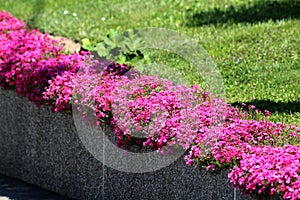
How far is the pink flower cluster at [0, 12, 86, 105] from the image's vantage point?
7.91 meters

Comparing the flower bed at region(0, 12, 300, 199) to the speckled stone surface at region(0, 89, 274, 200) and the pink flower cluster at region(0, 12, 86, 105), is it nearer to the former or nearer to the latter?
the pink flower cluster at region(0, 12, 86, 105)

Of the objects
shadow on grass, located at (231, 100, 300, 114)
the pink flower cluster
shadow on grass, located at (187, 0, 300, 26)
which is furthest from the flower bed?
shadow on grass, located at (187, 0, 300, 26)

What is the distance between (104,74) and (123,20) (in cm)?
418

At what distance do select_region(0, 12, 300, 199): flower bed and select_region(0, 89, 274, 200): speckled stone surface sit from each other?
17 cm

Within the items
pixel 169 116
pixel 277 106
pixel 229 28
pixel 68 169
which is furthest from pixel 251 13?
pixel 169 116

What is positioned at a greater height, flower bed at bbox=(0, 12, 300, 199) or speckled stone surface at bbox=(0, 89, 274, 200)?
flower bed at bbox=(0, 12, 300, 199)

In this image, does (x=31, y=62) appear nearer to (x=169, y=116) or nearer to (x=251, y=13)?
(x=169, y=116)

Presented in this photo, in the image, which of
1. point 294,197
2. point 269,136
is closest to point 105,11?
point 269,136

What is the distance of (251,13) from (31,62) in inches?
149

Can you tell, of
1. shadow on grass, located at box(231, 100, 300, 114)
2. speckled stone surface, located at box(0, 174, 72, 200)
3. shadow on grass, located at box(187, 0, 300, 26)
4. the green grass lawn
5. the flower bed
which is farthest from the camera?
shadow on grass, located at box(187, 0, 300, 26)

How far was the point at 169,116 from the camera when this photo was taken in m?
6.55

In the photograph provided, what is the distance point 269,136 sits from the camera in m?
6.14

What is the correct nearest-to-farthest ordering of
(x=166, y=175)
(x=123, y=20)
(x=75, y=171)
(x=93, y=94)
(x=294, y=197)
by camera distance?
1. (x=294, y=197)
2. (x=166, y=175)
3. (x=93, y=94)
4. (x=75, y=171)
5. (x=123, y=20)

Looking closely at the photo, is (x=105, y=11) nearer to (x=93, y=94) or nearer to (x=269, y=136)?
(x=93, y=94)
